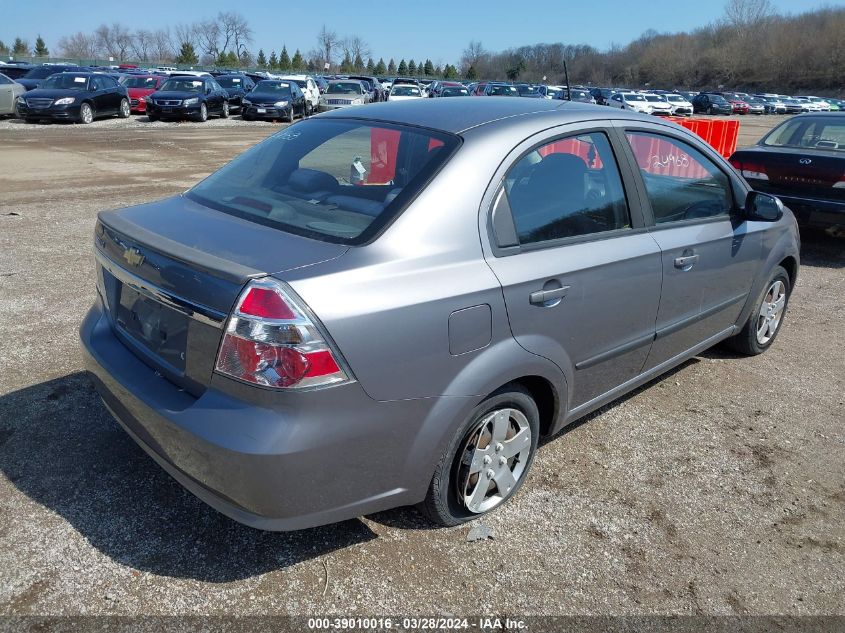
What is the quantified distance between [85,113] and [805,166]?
20732mm

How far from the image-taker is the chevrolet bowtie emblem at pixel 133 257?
2.64 meters

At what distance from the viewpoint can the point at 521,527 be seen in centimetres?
301

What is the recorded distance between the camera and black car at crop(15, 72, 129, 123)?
2030 centimetres

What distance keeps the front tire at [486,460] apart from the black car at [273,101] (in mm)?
24141

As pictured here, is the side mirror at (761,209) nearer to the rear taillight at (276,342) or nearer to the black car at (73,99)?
the rear taillight at (276,342)

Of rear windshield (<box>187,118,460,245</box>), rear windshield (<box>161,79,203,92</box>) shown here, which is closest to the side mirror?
rear windshield (<box>187,118,460,245</box>)

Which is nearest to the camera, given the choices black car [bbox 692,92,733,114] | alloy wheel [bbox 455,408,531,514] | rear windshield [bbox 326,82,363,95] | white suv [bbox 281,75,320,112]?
alloy wheel [bbox 455,408,531,514]

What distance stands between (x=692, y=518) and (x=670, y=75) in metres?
126

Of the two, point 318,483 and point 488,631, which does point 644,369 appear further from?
point 318,483

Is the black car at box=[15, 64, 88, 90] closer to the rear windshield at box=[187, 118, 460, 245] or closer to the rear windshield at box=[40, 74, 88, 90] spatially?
the rear windshield at box=[40, 74, 88, 90]

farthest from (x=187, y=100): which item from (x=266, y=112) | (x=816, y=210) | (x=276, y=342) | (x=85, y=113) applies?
(x=276, y=342)

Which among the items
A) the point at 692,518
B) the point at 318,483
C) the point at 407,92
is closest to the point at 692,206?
the point at 692,518

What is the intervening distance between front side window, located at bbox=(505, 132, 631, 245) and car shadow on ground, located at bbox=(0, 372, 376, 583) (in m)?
1.52

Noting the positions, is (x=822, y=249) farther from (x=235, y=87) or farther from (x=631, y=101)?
(x=631, y=101)
